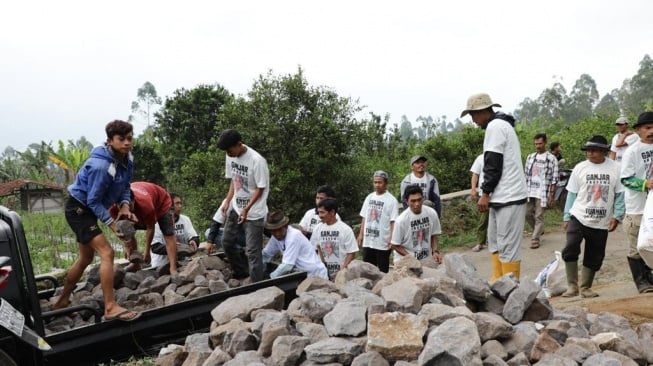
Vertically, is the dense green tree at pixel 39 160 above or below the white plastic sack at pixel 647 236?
above

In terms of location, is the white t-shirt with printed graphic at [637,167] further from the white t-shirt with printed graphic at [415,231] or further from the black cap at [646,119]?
the white t-shirt with printed graphic at [415,231]

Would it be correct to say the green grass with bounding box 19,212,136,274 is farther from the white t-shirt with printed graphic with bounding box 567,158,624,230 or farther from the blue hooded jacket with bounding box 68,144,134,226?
the white t-shirt with printed graphic with bounding box 567,158,624,230

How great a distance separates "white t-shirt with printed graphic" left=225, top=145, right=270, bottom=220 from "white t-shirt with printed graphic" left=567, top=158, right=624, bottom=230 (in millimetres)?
3147

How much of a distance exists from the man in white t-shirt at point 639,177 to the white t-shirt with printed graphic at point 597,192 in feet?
0.60

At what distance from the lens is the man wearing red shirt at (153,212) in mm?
5484

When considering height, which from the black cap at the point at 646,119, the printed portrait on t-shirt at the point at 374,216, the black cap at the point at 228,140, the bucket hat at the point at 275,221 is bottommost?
the printed portrait on t-shirt at the point at 374,216

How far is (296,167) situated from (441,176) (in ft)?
13.3

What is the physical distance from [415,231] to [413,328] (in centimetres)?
249

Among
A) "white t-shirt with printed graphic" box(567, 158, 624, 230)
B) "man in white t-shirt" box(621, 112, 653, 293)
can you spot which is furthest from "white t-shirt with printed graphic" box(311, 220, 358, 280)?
"man in white t-shirt" box(621, 112, 653, 293)

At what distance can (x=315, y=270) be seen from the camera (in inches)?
200

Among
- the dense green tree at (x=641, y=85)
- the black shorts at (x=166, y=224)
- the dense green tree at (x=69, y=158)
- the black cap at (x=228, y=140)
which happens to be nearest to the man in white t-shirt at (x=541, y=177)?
the black cap at (x=228, y=140)

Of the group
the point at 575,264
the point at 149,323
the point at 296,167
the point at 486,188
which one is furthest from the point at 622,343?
the point at 296,167

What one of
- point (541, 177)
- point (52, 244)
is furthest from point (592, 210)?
point (52, 244)

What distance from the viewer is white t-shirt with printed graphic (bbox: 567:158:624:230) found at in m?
5.39
